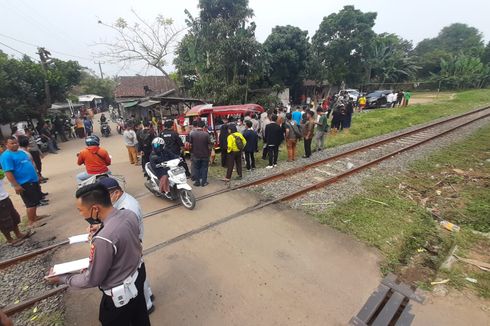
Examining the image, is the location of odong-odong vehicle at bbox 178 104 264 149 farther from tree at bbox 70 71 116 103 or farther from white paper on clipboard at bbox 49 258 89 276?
tree at bbox 70 71 116 103

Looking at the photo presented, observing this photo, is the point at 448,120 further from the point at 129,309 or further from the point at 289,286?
the point at 129,309

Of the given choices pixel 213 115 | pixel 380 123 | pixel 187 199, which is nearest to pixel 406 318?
pixel 187 199

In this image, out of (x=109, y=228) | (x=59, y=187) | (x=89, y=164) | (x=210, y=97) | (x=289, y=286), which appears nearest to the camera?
(x=109, y=228)

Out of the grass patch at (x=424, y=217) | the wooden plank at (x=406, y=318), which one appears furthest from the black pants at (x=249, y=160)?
the wooden plank at (x=406, y=318)

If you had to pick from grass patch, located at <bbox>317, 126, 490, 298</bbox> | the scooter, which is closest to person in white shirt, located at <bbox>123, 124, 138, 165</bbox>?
the scooter

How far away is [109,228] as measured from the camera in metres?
1.93

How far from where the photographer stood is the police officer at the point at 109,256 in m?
1.89

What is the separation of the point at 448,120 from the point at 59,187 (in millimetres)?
19168

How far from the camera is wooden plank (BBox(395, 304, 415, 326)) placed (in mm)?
3054

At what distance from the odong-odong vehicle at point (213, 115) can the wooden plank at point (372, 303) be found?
745cm

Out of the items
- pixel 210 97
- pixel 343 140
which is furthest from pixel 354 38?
pixel 343 140

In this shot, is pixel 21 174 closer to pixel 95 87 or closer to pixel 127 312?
pixel 127 312

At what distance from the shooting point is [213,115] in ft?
35.7

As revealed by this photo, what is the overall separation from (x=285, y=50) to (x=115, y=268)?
23.8 m
